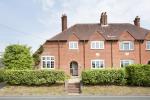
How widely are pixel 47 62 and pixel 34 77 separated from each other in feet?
50.8

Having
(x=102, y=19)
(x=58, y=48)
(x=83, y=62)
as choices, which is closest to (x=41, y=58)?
(x=58, y=48)

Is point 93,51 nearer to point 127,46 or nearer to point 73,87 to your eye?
point 127,46

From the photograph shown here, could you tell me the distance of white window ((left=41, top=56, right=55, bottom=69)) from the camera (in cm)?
4991

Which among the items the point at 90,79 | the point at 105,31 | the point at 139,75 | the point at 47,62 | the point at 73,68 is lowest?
the point at 90,79

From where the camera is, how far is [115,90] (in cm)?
3281

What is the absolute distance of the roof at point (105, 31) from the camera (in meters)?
50.9

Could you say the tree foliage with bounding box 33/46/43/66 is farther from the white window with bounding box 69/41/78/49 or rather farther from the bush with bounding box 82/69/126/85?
the bush with bounding box 82/69/126/85

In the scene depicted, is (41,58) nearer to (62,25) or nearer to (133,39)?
(62,25)

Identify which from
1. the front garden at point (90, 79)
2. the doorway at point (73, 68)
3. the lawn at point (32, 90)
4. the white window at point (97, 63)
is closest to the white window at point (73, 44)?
the doorway at point (73, 68)

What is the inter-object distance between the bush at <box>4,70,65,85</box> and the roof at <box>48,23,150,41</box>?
16.0m

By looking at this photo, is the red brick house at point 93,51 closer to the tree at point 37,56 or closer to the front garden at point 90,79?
the tree at point 37,56

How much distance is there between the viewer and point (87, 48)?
1986 inches

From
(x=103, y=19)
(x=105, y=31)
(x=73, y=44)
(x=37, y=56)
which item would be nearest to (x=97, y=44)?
(x=105, y=31)

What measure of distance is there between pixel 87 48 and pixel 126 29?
26.4 ft
